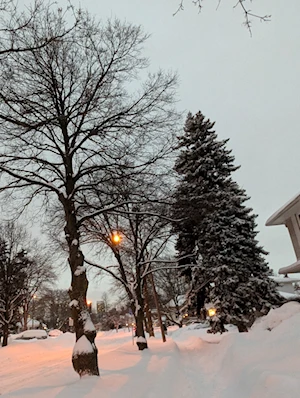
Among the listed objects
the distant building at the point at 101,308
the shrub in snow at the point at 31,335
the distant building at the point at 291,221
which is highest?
the distant building at the point at 291,221

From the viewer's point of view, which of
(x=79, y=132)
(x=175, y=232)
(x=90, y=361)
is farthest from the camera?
(x=175, y=232)

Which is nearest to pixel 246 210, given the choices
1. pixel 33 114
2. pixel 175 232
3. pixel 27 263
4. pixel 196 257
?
pixel 196 257

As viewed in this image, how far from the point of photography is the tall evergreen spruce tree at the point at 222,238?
15.4 m

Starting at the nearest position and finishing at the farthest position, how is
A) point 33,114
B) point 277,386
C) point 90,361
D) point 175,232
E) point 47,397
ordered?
1. point 277,386
2. point 47,397
3. point 90,361
4. point 33,114
5. point 175,232

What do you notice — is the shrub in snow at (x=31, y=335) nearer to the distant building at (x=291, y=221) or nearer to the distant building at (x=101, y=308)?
the distant building at (x=291, y=221)

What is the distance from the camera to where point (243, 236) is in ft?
55.3

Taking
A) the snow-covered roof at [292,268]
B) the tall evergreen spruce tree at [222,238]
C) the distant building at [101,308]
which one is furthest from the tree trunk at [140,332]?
the distant building at [101,308]

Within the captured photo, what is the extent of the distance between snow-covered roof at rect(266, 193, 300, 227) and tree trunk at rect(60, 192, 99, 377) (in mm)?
10735

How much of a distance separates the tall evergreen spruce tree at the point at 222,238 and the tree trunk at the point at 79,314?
7.08 metres

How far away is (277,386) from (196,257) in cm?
1304

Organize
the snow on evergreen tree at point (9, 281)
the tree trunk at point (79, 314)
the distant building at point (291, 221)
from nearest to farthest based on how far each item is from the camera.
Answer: the tree trunk at point (79, 314) < the distant building at point (291, 221) < the snow on evergreen tree at point (9, 281)

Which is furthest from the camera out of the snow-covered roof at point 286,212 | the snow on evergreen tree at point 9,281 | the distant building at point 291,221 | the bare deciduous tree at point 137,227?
the snow on evergreen tree at point 9,281

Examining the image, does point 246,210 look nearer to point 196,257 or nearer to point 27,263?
point 196,257

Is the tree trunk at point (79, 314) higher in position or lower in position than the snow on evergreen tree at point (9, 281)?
lower
